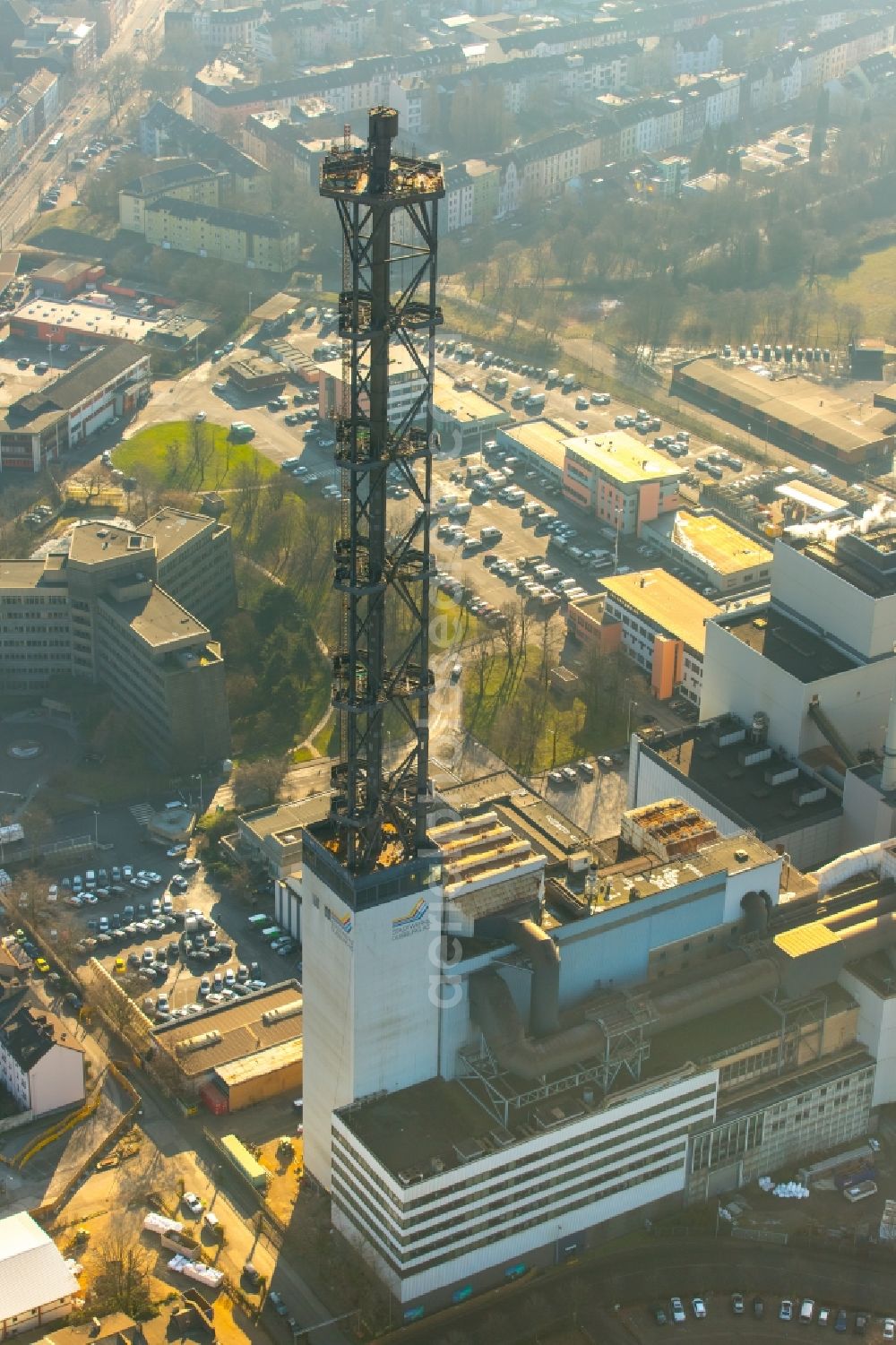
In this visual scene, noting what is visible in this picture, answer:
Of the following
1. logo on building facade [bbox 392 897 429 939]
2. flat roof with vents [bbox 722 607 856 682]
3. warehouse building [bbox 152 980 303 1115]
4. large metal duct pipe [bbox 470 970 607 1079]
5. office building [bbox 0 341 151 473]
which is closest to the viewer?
logo on building facade [bbox 392 897 429 939]

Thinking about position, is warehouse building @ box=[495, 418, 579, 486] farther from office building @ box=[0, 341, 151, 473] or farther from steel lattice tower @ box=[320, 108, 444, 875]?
steel lattice tower @ box=[320, 108, 444, 875]

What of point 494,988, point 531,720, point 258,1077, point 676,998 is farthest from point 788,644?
point 258,1077

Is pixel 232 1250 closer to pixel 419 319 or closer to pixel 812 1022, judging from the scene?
pixel 812 1022

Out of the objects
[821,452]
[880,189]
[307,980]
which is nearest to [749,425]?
[821,452]

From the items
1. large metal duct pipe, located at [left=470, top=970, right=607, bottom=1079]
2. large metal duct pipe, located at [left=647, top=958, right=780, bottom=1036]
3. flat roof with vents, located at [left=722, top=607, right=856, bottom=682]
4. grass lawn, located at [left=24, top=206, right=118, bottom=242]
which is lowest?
grass lawn, located at [left=24, top=206, right=118, bottom=242]

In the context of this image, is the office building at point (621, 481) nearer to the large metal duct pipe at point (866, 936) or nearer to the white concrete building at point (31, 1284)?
the large metal duct pipe at point (866, 936)

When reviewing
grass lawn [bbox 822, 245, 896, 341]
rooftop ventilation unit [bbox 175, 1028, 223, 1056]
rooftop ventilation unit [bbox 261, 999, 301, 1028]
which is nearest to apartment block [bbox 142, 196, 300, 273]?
grass lawn [bbox 822, 245, 896, 341]
